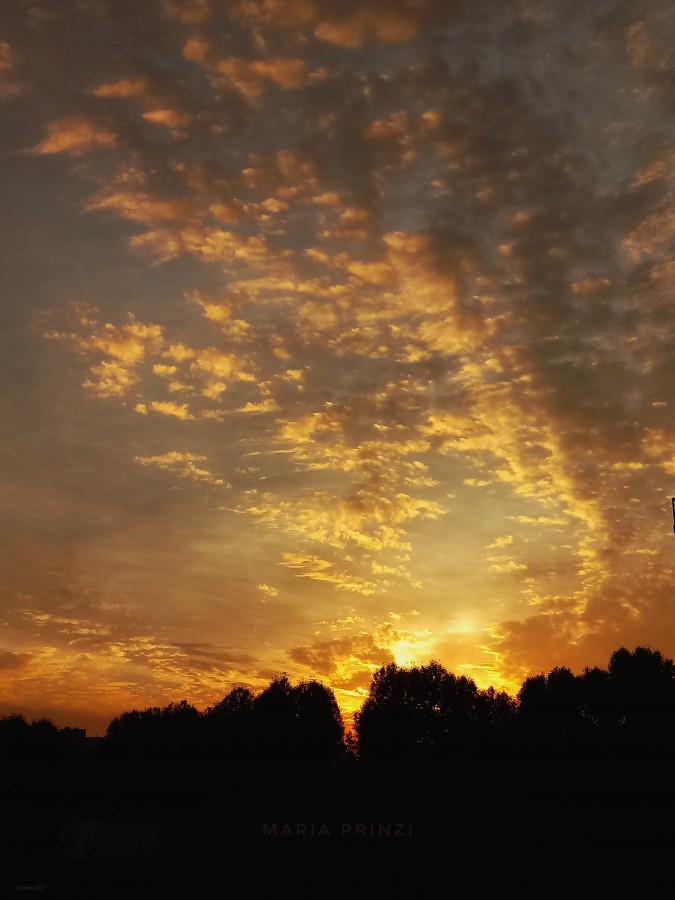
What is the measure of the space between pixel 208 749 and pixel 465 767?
8181 centimetres

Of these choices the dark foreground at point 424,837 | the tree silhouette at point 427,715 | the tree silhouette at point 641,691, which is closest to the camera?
the dark foreground at point 424,837

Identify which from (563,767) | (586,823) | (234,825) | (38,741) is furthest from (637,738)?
(38,741)

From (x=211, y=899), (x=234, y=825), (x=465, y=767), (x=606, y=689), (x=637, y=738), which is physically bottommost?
(x=211, y=899)

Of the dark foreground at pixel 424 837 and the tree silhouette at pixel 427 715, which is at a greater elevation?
the tree silhouette at pixel 427 715

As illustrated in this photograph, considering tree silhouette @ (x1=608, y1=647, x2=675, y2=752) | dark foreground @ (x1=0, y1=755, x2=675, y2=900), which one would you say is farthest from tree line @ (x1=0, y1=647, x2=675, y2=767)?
dark foreground @ (x1=0, y1=755, x2=675, y2=900)

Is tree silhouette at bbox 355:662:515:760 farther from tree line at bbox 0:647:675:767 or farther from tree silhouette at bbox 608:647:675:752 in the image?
tree silhouette at bbox 608:647:675:752

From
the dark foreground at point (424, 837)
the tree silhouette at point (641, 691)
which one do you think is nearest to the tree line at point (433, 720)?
the tree silhouette at point (641, 691)

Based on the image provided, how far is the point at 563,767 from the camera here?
64.5 m

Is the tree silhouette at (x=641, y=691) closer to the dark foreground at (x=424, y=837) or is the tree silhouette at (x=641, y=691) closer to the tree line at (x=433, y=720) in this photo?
the tree line at (x=433, y=720)

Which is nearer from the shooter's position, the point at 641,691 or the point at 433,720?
the point at 641,691

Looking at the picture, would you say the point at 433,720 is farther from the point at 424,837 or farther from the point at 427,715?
the point at 424,837

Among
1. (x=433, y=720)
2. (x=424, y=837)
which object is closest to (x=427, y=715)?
(x=433, y=720)

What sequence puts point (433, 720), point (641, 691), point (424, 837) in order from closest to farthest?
point (424, 837) < point (641, 691) < point (433, 720)

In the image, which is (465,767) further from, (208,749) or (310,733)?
(208,749)
